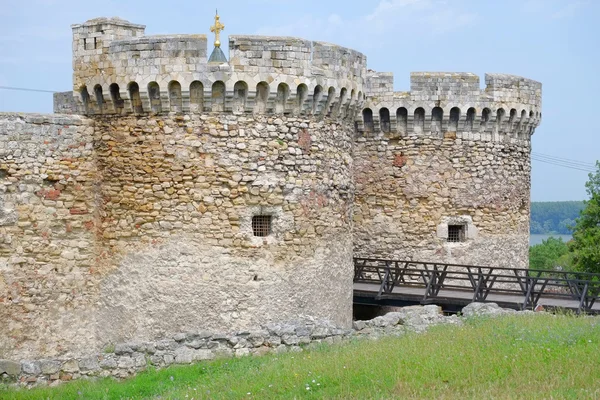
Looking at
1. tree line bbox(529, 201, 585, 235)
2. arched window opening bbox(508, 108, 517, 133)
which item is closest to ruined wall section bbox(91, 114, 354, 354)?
arched window opening bbox(508, 108, 517, 133)

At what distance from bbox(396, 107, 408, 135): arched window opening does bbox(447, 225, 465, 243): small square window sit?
220 cm

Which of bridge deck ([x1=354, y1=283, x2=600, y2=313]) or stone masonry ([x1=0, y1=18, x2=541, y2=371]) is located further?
bridge deck ([x1=354, y1=283, x2=600, y2=313])

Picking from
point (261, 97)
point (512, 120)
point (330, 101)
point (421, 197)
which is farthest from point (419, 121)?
point (261, 97)

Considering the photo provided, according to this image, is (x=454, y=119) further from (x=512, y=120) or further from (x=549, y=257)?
(x=549, y=257)

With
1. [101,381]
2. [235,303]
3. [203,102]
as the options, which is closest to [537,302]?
[235,303]

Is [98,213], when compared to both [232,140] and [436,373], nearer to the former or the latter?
[232,140]

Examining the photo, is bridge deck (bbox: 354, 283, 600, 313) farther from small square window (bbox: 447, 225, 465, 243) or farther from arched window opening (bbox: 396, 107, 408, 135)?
arched window opening (bbox: 396, 107, 408, 135)

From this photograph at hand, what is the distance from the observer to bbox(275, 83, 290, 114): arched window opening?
51.0 ft

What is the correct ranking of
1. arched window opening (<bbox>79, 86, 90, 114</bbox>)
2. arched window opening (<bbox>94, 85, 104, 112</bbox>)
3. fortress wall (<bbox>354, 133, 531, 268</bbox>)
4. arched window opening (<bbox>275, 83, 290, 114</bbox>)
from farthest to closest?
fortress wall (<bbox>354, 133, 531, 268</bbox>) < arched window opening (<bbox>79, 86, 90, 114</bbox>) < arched window opening (<bbox>94, 85, 104, 112</bbox>) < arched window opening (<bbox>275, 83, 290, 114</bbox>)

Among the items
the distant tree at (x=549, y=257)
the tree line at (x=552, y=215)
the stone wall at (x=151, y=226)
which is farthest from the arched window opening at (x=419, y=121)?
the tree line at (x=552, y=215)

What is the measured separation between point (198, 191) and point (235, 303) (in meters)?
1.73

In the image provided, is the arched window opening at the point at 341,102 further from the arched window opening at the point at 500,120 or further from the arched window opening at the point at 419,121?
the arched window opening at the point at 500,120

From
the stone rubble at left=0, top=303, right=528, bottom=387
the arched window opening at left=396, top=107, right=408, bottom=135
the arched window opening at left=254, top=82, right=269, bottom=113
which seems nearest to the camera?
the stone rubble at left=0, top=303, right=528, bottom=387

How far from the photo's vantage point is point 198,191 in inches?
604
